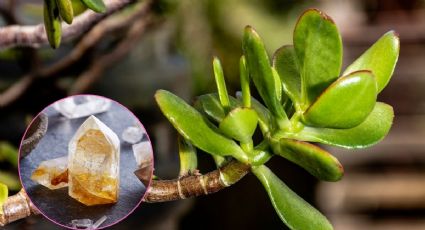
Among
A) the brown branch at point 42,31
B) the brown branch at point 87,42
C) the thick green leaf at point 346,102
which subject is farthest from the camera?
the brown branch at point 87,42

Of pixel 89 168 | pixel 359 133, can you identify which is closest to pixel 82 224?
pixel 89 168

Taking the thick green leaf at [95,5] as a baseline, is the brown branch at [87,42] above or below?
below

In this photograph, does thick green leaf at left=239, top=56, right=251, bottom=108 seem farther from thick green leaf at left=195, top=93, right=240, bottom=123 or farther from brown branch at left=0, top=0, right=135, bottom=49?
brown branch at left=0, top=0, right=135, bottom=49

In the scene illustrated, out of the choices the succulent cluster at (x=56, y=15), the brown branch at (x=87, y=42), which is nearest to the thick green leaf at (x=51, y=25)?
the succulent cluster at (x=56, y=15)

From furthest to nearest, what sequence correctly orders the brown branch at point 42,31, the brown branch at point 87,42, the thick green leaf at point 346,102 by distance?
the brown branch at point 87,42, the brown branch at point 42,31, the thick green leaf at point 346,102

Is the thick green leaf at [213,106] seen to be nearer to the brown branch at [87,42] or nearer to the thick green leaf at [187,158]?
the thick green leaf at [187,158]

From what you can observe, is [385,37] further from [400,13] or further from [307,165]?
[400,13]

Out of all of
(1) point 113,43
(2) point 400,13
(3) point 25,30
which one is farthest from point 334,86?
(2) point 400,13
